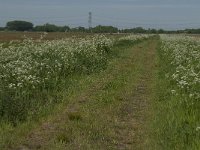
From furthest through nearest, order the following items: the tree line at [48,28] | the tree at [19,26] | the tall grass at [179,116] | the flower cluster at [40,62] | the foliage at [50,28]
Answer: the tree at [19,26] → the foliage at [50,28] → the tree line at [48,28] → the flower cluster at [40,62] → the tall grass at [179,116]

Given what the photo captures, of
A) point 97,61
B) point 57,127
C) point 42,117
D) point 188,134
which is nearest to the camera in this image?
point 188,134

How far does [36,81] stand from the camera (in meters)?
12.6

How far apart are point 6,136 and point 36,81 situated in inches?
139

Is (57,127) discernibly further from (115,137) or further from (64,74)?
(64,74)

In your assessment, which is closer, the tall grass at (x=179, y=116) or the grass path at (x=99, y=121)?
the tall grass at (x=179, y=116)

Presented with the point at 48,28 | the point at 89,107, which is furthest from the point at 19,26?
the point at 89,107

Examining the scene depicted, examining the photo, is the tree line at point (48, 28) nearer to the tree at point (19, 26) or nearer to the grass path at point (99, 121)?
the tree at point (19, 26)

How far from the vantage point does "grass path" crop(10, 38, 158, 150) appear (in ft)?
29.8

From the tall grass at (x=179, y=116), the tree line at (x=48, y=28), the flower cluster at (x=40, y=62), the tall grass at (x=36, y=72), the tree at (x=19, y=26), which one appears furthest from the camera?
the tree at (x=19, y=26)

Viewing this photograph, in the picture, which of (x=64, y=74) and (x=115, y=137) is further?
(x=64, y=74)

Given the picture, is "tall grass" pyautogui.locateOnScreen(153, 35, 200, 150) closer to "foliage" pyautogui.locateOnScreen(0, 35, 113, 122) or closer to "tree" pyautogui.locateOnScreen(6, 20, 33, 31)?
"foliage" pyautogui.locateOnScreen(0, 35, 113, 122)

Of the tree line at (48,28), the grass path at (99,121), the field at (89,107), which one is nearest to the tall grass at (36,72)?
the field at (89,107)

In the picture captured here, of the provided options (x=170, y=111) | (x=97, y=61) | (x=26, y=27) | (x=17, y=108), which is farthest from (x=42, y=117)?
(x=26, y=27)

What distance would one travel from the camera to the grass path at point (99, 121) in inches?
358
